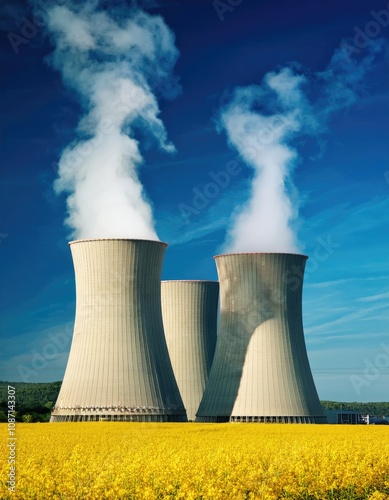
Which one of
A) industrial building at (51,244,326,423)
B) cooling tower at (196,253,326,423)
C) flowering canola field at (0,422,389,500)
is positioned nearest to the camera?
flowering canola field at (0,422,389,500)

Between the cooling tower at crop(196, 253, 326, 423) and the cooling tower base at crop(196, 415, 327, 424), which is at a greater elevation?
the cooling tower at crop(196, 253, 326, 423)

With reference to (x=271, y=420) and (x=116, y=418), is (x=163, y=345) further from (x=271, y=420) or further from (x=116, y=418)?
(x=271, y=420)

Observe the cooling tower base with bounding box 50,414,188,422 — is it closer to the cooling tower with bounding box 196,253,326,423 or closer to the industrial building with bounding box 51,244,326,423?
the industrial building with bounding box 51,244,326,423

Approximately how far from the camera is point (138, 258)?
3097 centimetres

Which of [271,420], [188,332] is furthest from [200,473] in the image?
[188,332]

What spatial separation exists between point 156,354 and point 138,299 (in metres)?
2.30

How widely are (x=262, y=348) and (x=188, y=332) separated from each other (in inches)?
282

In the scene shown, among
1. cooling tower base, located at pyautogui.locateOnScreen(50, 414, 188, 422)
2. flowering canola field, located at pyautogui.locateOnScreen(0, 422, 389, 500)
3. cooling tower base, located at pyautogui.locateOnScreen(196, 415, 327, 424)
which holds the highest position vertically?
cooling tower base, located at pyautogui.locateOnScreen(196, 415, 327, 424)

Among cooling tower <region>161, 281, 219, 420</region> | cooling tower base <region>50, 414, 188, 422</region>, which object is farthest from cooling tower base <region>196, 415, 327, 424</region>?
cooling tower <region>161, 281, 219, 420</region>

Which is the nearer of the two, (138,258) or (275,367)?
(138,258)

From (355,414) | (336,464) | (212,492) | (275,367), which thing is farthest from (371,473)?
(355,414)

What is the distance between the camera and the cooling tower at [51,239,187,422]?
100 ft

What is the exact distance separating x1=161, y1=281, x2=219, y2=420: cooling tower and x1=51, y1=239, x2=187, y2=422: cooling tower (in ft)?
27.3

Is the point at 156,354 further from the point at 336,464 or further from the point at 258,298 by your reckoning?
the point at 336,464
